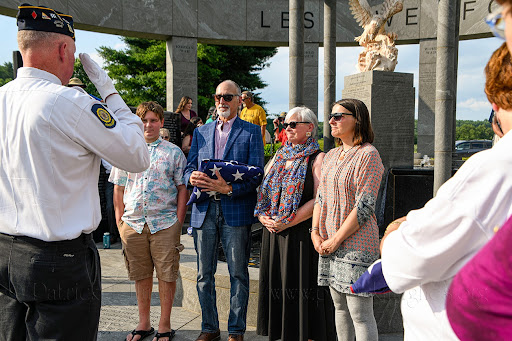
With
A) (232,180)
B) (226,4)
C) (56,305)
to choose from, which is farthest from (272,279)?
(226,4)

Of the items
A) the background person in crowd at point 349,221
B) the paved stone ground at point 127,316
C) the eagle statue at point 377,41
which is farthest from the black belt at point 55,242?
the eagle statue at point 377,41

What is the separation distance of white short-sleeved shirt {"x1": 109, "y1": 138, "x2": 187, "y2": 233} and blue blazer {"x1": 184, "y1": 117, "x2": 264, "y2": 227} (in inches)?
6.3

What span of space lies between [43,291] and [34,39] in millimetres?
1174

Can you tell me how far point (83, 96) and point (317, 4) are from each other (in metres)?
16.4

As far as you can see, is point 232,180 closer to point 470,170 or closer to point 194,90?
point 470,170

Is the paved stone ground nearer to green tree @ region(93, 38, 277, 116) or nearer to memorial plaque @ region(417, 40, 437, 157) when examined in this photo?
memorial plaque @ region(417, 40, 437, 157)

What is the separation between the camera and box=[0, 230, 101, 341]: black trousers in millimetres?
1995

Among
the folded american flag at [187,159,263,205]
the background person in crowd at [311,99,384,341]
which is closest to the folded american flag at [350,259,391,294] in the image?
the background person in crowd at [311,99,384,341]

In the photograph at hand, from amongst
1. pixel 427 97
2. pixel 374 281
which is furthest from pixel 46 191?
pixel 427 97

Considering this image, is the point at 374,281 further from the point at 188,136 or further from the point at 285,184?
the point at 188,136

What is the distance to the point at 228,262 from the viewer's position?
390cm

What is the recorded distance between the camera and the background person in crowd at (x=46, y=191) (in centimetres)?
201

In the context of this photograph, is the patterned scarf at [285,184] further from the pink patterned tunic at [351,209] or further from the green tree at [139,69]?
the green tree at [139,69]

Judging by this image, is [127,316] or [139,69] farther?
[139,69]
